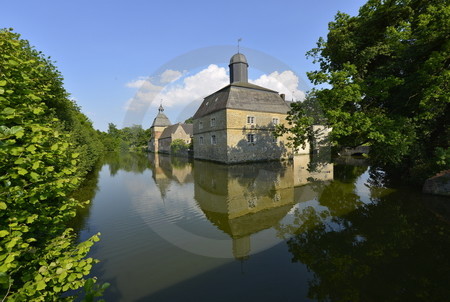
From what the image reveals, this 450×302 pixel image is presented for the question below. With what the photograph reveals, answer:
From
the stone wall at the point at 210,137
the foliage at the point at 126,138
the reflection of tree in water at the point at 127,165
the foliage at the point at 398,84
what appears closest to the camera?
the foliage at the point at 398,84

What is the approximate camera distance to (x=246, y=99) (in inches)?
995

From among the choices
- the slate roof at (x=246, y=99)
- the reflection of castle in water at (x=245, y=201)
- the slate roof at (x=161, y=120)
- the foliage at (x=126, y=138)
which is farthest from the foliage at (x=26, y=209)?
the foliage at (x=126, y=138)

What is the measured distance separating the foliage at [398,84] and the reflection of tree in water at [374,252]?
442 cm

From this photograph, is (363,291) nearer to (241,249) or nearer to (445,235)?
(241,249)

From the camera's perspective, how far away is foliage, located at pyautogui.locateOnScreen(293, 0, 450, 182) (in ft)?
31.2

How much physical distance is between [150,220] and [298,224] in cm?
548

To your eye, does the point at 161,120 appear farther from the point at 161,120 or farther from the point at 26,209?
the point at 26,209

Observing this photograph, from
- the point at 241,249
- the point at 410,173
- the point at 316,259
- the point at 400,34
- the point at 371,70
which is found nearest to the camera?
the point at 316,259

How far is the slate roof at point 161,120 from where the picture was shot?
60.1 metres

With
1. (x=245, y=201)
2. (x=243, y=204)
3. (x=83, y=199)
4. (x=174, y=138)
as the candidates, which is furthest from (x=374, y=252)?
(x=174, y=138)

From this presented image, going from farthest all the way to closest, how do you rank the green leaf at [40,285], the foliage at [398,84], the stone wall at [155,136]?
1. the stone wall at [155,136]
2. the foliage at [398,84]
3. the green leaf at [40,285]

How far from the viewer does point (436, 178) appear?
9.65 m

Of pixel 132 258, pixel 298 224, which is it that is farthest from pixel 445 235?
pixel 132 258

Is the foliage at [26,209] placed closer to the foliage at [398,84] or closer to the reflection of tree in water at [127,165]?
the foliage at [398,84]
